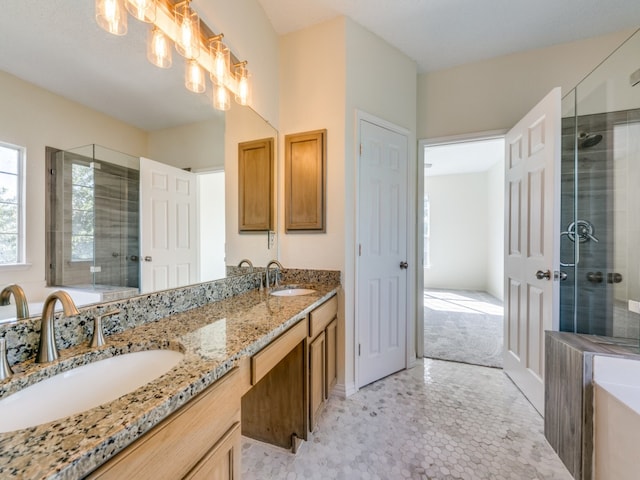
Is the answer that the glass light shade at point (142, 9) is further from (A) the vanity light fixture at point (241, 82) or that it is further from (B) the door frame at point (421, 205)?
(B) the door frame at point (421, 205)

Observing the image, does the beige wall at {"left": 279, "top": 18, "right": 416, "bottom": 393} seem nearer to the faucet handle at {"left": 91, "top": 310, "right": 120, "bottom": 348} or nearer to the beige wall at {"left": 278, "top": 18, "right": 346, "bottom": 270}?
the beige wall at {"left": 278, "top": 18, "right": 346, "bottom": 270}

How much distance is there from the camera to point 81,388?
72cm

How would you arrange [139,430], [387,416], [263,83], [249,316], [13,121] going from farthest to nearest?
[263,83] < [387,416] < [249,316] < [13,121] < [139,430]

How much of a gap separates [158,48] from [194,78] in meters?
0.22

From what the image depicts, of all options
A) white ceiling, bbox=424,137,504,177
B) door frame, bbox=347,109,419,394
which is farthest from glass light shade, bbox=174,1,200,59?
white ceiling, bbox=424,137,504,177

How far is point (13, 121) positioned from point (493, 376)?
10.2 ft

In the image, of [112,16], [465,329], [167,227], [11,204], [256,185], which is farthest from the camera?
[465,329]

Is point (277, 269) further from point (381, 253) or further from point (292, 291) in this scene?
point (381, 253)

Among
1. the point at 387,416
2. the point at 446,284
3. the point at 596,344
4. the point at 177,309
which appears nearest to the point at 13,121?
the point at 177,309

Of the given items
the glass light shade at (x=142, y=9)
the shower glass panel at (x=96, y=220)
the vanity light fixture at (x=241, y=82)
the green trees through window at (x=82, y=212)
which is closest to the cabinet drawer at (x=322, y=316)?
the shower glass panel at (x=96, y=220)

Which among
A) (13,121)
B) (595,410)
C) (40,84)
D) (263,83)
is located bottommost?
(595,410)

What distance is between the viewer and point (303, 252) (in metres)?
2.09

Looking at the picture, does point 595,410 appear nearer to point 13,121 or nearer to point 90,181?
point 90,181

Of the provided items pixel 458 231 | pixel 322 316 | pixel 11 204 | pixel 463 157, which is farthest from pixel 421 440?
pixel 458 231
